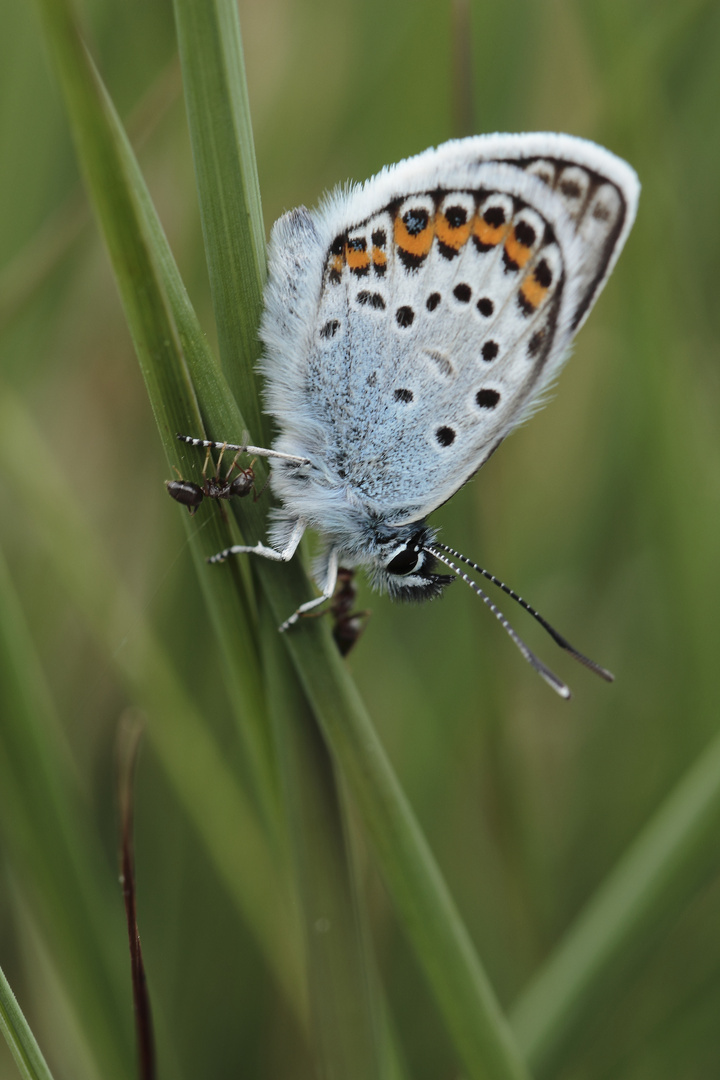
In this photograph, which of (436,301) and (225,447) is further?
(436,301)

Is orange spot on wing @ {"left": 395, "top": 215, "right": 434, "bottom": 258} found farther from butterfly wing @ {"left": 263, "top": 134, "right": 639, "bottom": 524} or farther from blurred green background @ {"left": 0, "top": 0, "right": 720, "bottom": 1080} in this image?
blurred green background @ {"left": 0, "top": 0, "right": 720, "bottom": 1080}

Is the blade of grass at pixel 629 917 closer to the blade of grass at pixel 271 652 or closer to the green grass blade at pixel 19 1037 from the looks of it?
the blade of grass at pixel 271 652

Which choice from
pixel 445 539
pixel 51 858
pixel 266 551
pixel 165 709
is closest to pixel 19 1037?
pixel 51 858

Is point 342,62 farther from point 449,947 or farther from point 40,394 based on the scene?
point 449,947

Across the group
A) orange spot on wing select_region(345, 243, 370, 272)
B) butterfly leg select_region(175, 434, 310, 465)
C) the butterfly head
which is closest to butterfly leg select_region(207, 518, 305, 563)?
butterfly leg select_region(175, 434, 310, 465)

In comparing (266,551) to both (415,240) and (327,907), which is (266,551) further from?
(415,240)

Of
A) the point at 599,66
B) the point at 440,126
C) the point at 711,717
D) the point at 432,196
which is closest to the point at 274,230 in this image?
the point at 432,196

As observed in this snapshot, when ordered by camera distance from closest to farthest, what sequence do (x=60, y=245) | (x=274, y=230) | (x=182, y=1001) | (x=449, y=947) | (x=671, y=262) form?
1. (x=449, y=947)
2. (x=274, y=230)
3. (x=60, y=245)
4. (x=182, y=1001)
5. (x=671, y=262)
